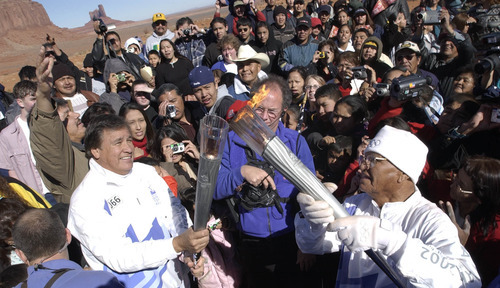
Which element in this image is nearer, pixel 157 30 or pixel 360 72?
pixel 360 72

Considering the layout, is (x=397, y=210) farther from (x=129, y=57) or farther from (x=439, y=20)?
(x=129, y=57)

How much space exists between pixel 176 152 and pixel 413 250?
2.94 meters

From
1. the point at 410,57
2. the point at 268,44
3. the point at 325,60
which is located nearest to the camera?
the point at 410,57

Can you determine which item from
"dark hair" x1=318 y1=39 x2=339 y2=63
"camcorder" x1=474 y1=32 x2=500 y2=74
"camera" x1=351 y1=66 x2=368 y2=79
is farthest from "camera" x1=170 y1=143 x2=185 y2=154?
"dark hair" x1=318 y1=39 x2=339 y2=63

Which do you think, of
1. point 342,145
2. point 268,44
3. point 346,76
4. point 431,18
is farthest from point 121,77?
point 431,18

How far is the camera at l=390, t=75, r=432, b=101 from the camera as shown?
405cm

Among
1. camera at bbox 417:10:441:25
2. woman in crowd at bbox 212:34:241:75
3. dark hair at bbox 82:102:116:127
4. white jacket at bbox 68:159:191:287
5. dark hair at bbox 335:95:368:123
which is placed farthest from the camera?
woman in crowd at bbox 212:34:241:75

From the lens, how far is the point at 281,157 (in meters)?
1.92

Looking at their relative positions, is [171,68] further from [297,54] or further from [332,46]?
[332,46]

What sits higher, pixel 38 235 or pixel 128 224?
pixel 38 235

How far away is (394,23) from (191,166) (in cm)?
556

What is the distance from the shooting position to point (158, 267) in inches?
112

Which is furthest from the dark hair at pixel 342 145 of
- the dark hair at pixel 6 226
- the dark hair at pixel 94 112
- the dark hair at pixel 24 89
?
the dark hair at pixel 24 89

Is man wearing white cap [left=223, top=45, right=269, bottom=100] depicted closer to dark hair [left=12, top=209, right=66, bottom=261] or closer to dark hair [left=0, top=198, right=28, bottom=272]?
dark hair [left=0, top=198, right=28, bottom=272]
